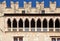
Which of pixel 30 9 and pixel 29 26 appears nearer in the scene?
pixel 29 26

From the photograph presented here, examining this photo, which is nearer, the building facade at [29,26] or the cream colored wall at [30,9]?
the building facade at [29,26]

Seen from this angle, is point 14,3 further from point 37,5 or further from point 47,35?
point 47,35

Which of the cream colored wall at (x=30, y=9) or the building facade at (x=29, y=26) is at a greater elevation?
the cream colored wall at (x=30, y=9)

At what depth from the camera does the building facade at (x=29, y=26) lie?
45.2m

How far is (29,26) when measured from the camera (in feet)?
149

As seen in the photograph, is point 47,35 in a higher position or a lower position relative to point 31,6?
lower

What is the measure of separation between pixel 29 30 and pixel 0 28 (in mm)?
3732

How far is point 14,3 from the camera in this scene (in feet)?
154

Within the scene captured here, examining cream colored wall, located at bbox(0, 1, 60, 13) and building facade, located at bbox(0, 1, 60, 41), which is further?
cream colored wall, located at bbox(0, 1, 60, 13)

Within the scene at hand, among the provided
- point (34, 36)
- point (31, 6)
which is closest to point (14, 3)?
point (31, 6)

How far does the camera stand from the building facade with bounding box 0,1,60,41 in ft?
148

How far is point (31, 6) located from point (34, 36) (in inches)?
166

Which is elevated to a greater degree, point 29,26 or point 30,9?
point 30,9

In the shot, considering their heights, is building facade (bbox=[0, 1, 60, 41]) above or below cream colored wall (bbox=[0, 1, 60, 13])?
below
